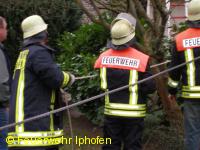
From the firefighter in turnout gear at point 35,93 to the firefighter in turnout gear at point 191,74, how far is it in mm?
1238

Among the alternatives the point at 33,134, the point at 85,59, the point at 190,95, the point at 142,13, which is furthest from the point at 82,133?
the point at 33,134

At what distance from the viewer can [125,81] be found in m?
5.02

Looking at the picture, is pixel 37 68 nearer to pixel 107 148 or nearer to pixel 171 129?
pixel 107 148

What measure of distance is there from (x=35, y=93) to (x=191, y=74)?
61.8 inches

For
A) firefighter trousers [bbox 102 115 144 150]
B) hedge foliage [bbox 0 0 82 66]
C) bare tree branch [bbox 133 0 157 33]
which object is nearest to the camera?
firefighter trousers [bbox 102 115 144 150]

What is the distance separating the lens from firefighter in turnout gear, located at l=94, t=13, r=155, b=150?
5.01 metres

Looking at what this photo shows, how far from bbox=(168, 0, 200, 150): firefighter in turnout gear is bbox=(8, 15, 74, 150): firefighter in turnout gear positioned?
1238 mm

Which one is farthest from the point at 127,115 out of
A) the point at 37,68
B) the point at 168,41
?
the point at 168,41

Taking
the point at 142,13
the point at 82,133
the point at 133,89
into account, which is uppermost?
the point at 142,13

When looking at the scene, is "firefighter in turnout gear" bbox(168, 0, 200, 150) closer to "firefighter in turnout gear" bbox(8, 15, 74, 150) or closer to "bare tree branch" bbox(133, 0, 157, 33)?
"bare tree branch" bbox(133, 0, 157, 33)

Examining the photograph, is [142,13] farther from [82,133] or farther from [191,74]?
[82,133]

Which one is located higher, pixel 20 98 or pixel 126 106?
pixel 20 98

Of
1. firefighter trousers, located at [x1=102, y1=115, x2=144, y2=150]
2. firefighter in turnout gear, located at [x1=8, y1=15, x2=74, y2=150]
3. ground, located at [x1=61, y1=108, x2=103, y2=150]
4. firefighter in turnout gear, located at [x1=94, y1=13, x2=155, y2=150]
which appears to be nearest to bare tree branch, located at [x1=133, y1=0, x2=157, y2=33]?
firefighter in turnout gear, located at [x1=94, y1=13, x2=155, y2=150]

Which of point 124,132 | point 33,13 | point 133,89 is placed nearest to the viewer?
point 133,89
